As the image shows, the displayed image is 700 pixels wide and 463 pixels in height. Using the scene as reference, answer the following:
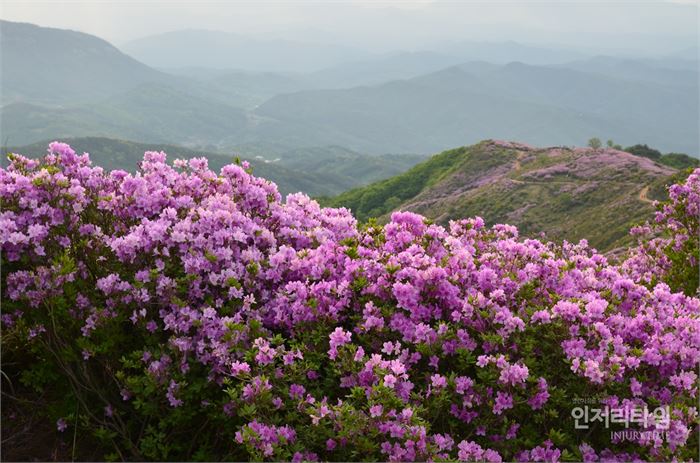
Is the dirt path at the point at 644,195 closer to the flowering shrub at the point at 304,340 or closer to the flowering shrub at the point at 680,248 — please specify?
the flowering shrub at the point at 680,248

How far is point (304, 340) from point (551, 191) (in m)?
61.7

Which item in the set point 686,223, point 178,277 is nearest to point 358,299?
point 178,277

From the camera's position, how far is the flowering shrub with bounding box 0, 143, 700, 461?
438cm

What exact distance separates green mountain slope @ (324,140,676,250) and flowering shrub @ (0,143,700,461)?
101ft

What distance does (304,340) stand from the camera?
4977 millimetres

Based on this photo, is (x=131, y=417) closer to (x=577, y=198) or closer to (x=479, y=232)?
(x=479, y=232)

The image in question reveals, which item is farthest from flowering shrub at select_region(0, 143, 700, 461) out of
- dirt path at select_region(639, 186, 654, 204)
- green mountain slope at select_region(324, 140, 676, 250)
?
dirt path at select_region(639, 186, 654, 204)

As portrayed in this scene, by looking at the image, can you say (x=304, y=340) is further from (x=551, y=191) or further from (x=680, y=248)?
(x=551, y=191)

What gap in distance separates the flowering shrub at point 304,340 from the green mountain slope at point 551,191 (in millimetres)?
30695

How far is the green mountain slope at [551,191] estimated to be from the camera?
4691 cm

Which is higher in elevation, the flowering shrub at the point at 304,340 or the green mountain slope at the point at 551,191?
the flowering shrub at the point at 304,340

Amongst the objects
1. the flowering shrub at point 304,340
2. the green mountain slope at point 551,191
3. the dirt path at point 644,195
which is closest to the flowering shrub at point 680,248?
the flowering shrub at point 304,340

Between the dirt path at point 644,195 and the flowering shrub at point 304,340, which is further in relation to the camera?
the dirt path at point 644,195

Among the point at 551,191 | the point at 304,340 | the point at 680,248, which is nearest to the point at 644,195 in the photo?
the point at 551,191
